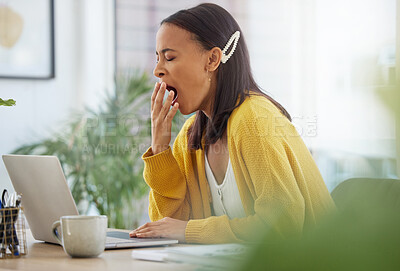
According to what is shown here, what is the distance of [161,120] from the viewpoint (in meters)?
1.61

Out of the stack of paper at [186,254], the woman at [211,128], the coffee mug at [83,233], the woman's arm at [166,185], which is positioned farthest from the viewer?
the woman's arm at [166,185]

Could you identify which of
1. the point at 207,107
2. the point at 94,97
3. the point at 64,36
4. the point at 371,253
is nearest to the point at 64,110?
the point at 94,97

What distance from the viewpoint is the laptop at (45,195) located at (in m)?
1.19

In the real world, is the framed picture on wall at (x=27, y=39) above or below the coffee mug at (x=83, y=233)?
above

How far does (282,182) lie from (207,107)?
0.42 m

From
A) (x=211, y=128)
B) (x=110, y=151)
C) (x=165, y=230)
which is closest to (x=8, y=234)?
(x=165, y=230)

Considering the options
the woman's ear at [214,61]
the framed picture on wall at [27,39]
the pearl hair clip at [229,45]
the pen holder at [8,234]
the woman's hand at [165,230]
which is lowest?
the woman's hand at [165,230]

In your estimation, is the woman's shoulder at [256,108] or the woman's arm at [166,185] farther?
the woman's arm at [166,185]

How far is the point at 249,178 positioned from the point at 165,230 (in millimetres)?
273

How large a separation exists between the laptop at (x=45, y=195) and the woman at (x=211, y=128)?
0.29 metres

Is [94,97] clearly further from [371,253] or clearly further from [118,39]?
[371,253]

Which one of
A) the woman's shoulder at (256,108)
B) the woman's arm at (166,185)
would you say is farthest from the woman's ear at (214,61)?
the woman's arm at (166,185)

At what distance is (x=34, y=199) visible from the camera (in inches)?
50.2

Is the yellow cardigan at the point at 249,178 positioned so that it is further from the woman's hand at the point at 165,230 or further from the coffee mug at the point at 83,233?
the coffee mug at the point at 83,233
